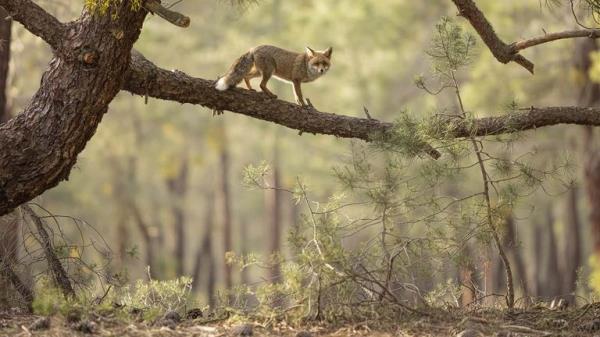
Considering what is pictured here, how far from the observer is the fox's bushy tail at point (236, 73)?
7450 mm

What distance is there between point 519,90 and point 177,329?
49.6 ft

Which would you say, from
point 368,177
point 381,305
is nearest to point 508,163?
point 368,177

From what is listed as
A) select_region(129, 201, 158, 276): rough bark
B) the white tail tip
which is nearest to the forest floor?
the white tail tip

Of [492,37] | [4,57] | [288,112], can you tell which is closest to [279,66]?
[288,112]

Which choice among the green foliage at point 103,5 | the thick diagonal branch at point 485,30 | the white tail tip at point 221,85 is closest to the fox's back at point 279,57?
the white tail tip at point 221,85

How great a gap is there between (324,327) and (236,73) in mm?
2959

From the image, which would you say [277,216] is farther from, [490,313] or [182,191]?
[490,313]

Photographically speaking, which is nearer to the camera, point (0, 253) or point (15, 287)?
point (15, 287)

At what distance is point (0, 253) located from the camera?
809 centimetres

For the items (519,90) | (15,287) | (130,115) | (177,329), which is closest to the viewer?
(177,329)

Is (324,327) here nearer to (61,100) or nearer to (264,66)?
(61,100)

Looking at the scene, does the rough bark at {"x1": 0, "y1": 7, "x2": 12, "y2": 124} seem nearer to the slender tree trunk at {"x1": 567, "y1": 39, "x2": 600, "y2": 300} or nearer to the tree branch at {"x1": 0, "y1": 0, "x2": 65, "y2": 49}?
the tree branch at {"x1": 0, "y1": 0, "x2": 65, "y2": 49}

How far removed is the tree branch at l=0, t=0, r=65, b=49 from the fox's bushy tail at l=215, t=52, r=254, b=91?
4.77 feet

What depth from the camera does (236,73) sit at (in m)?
7.93
